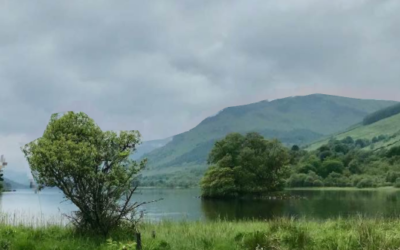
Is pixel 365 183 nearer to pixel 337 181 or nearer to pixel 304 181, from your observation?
pixel 337 181

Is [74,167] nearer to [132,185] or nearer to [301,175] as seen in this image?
[132,185]

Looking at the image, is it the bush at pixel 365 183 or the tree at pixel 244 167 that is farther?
the bush at pixel 365 183

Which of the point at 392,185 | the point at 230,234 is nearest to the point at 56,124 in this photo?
the point at 230,234

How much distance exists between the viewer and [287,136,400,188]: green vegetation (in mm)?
126181

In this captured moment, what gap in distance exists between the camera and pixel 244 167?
95.8 m

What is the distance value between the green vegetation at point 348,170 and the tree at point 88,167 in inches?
4468

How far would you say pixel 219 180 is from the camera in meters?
91.8

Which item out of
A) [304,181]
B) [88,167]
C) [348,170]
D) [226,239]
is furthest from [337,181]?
[88,167]

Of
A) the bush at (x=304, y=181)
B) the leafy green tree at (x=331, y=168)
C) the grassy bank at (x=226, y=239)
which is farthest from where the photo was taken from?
the leafy green tree at (x=331, y=168)

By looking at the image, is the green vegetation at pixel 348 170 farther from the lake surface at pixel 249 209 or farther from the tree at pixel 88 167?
the tree at pixel 88 167

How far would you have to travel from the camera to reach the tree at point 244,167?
9269 cm

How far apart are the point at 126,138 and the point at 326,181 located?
427ft

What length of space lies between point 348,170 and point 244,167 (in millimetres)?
66863

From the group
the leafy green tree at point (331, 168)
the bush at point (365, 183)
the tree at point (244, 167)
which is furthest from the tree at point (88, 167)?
the leafy green tree at point (331, 168)
